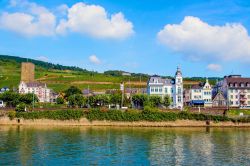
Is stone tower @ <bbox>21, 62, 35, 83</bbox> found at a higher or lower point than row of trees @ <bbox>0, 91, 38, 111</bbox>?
higher

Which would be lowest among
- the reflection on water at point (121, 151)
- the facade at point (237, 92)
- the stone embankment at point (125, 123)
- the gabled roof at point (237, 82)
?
the reflection on water at point (121, 151)

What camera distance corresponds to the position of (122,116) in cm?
8156

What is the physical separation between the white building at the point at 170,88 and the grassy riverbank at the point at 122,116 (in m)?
19.8

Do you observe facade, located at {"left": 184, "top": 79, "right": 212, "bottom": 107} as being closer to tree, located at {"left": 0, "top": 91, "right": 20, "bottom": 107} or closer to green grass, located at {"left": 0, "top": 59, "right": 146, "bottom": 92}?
green grass, located at {"left": 0, "top": 59, "right": 146, "bottom": 92}

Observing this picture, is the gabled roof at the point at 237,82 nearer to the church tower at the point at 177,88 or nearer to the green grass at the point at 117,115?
the church tower at the point at 177,88

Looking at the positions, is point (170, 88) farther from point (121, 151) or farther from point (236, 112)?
point (121, 151)

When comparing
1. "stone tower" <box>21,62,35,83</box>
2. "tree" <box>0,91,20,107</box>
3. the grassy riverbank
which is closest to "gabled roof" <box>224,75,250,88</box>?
the grassy riverbank

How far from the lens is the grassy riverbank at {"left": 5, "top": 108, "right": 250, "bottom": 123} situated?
3194 inches

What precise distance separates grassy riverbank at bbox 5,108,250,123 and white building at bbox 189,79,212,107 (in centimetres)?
2446

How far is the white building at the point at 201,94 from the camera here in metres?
107

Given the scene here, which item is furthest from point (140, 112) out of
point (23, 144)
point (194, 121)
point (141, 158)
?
point (141, 158)

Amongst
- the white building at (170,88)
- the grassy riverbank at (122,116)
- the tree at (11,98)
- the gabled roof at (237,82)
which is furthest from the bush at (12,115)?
the gabled roof at (237,82)

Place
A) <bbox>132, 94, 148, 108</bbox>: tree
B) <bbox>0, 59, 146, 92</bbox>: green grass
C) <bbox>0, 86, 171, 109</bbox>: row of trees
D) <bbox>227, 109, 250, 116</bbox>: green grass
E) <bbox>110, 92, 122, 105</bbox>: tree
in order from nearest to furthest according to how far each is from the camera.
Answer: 1. <bbox>227, 109, 250, 116</bbox>: green grass
2. <bbox>132, 94, 148, 108</bbox>: tree
3. <bbox>0, 86, 171, 109</bbox>: row of trees
4. <bbox>110, 92, 122, 105</bbox>: tree
5. <bbox>0, 59, 146, 92</bbox>: green grass

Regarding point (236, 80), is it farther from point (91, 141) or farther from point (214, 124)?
point (91, 141)
